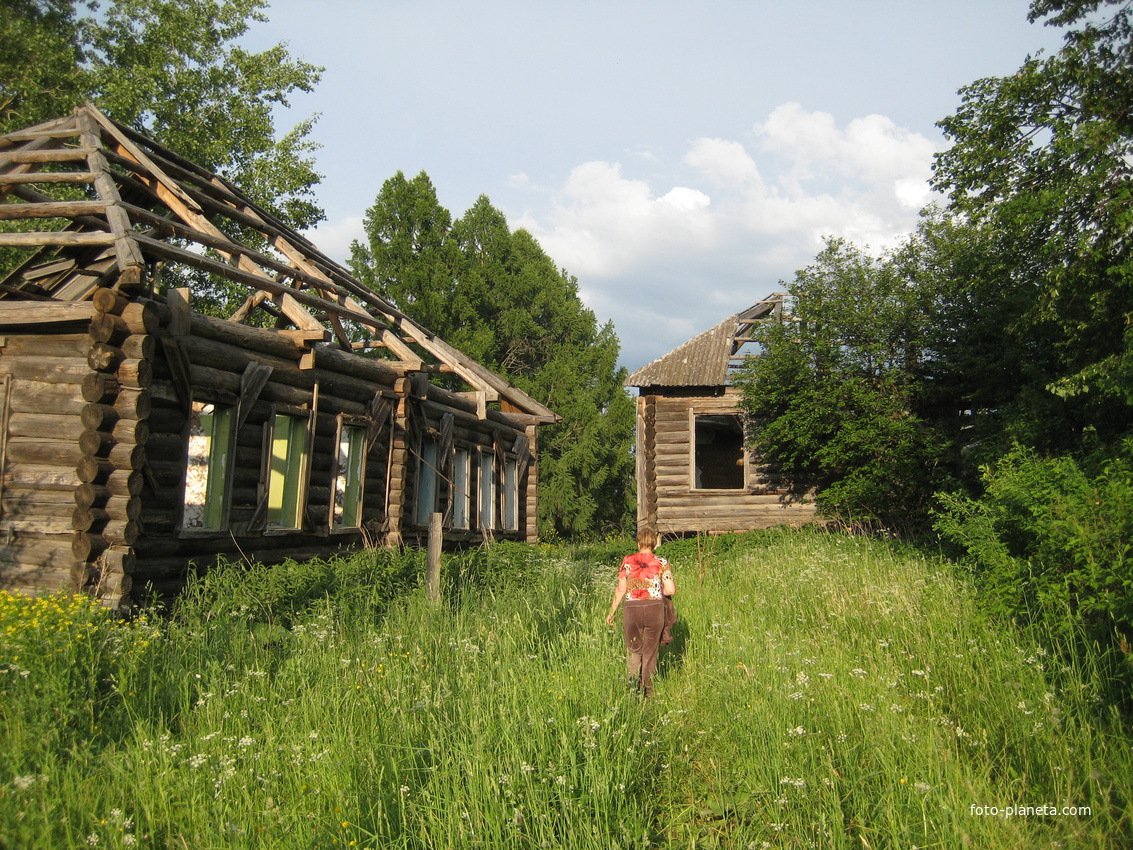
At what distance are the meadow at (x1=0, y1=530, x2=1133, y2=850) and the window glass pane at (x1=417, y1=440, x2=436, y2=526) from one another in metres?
7.26

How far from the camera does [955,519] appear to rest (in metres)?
8.69

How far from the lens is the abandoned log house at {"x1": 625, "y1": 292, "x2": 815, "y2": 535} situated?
18.5m

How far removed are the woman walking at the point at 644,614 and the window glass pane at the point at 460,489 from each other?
9312mm

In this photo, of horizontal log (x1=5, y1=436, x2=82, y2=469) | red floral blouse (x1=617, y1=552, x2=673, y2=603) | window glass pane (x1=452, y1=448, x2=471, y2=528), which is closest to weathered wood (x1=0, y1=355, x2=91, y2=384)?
horizontal log (x1=5, y1=436, x2=82, y2=469)

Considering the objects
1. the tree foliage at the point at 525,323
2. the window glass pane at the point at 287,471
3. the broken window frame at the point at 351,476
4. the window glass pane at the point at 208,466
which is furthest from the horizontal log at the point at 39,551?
the tree foliage at the point at 525,323

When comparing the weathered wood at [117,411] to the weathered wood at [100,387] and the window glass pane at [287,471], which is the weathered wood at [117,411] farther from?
the window glass pane at [287,471]

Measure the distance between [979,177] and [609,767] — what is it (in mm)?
9768

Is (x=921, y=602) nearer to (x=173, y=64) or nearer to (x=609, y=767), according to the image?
(x=609, y=767)

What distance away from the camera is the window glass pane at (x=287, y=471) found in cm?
1050

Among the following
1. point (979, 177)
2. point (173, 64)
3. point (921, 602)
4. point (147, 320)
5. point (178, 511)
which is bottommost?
point (921, 602)

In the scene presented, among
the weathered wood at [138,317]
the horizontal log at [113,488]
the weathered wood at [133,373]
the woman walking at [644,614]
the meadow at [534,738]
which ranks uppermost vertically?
the weathered wood at [138,317]

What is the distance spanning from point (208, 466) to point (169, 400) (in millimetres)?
1099

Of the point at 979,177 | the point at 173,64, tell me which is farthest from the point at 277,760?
→ the point at 173,64

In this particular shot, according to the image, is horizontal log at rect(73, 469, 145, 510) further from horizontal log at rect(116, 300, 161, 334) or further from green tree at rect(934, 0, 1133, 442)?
green tree at rect(934, 0, 1133, 442)
